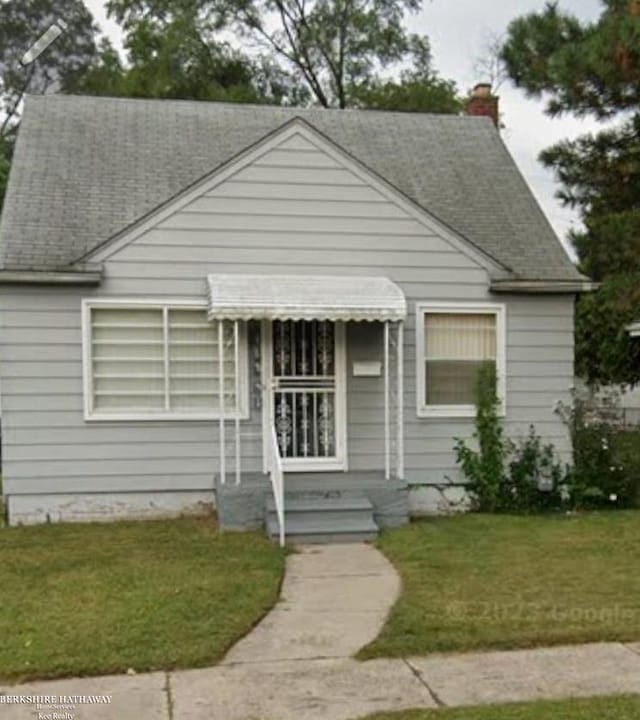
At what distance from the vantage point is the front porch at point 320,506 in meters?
8.23

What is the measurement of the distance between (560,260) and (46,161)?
6506 millimetres

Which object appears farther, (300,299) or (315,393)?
(315,393)

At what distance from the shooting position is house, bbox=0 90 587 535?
888 centimetres

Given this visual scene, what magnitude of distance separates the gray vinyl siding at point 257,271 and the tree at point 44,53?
23.0m

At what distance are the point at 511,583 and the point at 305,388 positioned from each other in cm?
385

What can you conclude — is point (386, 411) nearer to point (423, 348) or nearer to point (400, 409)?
point (400, 409)

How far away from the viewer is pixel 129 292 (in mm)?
9086

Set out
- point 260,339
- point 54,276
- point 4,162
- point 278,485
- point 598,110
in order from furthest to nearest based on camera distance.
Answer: point 4,162
point 598,110
point 260,339
point 54,276
point 278,485

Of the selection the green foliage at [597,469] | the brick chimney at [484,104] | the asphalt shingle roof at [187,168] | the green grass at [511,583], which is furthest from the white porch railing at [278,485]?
the brick chimney at [484,104]

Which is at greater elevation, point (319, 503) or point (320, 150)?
point (320, 150)

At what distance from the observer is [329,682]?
14.5ft

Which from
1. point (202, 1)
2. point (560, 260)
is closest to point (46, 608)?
point (560, 260)

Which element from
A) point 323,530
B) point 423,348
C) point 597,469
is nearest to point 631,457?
point 597,469

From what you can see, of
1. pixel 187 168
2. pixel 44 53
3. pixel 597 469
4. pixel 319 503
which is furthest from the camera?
pixel 44 53
